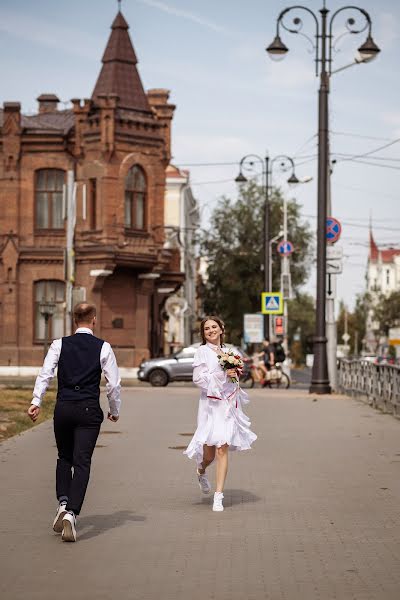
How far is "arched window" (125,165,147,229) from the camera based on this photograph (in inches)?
2062

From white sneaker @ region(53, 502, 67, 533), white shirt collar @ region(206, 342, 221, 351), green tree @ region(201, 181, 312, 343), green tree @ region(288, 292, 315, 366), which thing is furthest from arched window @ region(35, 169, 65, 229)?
green tree @ region(288, 292, 315, 366)

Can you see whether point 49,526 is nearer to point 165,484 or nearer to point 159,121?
point 165,484

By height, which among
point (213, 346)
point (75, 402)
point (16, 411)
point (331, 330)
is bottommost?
point (16, 411)

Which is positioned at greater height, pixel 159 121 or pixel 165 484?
pixel 159 121

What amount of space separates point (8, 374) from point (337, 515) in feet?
139

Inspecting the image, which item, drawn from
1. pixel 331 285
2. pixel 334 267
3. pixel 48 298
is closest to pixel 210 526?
pixel 334 267

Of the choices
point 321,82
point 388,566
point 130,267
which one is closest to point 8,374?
point 130,267

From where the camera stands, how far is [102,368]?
9.77 m

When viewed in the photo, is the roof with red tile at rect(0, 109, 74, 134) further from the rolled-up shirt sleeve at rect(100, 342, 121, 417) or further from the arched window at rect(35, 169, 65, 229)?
the rolled-up shirt sleeve at rect(100, 342, 121, 417)

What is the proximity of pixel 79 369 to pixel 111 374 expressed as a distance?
29 cm

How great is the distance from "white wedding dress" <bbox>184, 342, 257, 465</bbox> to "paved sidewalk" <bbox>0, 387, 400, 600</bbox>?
0.61 metres

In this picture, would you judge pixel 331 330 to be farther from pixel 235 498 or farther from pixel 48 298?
pixel 235 498

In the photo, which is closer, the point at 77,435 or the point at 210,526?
the point at 77,435

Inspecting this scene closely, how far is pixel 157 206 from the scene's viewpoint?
53.2 meters
